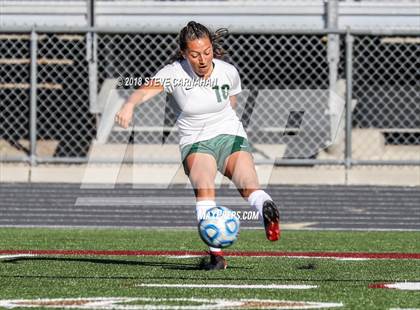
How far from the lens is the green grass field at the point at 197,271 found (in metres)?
6.23

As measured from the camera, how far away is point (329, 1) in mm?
15555

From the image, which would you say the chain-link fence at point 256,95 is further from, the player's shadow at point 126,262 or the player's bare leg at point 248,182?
the player's bare leg at point 248,182

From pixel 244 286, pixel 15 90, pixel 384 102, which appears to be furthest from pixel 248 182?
pixel 15 90

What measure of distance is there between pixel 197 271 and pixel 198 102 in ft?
3.79

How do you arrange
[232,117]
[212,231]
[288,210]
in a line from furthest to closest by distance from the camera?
1. [288,210]
2. [232,117]
3. [212,231]

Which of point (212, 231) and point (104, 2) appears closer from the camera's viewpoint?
point (212, 231)

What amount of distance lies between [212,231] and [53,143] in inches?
339

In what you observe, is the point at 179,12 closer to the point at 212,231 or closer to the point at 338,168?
the point at 338,168

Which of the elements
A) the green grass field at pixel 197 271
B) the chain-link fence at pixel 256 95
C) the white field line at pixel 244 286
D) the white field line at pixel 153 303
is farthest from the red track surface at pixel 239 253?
the chain-link fence at pixel 256 95

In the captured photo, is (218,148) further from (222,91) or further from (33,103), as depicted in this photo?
(33,103)

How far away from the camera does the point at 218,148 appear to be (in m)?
8.36

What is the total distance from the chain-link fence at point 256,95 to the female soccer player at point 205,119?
676 centimetres

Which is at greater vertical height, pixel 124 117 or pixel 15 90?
pixel 15 90

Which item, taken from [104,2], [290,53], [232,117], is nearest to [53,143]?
[104,2]
